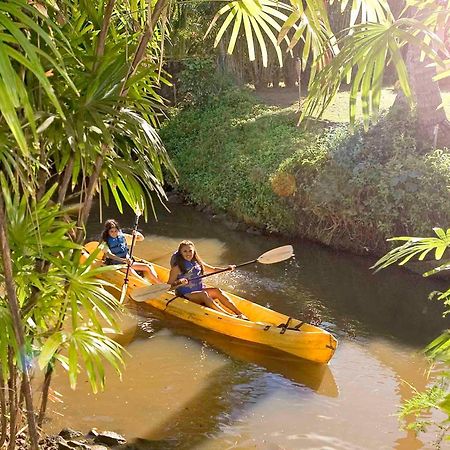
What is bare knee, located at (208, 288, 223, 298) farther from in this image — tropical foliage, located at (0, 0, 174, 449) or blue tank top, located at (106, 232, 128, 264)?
tropical foliage, located at (0, 0, 174, 449)

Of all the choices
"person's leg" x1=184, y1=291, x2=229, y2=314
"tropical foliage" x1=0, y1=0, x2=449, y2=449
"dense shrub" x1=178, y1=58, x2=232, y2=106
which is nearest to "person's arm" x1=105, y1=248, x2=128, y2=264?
"person's leg" x1=184, y1=291, x2=229, y2=314

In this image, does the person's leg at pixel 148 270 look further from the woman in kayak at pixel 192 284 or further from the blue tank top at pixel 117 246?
the woman in kayak at pixel 192 284

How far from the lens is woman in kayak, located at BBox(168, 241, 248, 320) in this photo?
6504mm

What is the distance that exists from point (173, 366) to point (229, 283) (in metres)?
2.47

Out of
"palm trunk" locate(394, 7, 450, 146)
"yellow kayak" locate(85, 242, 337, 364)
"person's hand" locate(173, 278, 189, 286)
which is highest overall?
"palm trunk" locate(394, 7, 450, 146)

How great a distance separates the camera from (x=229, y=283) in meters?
8.10

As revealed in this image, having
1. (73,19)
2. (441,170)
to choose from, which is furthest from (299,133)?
(73,19)

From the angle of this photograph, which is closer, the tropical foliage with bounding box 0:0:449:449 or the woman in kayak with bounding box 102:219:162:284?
the tropical foliage with bounding box 0:0:449:449

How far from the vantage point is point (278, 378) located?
18.3ft

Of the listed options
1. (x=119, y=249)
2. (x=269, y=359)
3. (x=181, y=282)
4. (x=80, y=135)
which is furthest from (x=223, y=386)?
(x=80, y=135)

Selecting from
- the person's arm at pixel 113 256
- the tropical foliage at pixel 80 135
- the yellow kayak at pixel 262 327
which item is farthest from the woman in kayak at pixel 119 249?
the tropical foliage at pixel 80 135

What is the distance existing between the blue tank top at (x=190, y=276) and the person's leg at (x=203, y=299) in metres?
0.06

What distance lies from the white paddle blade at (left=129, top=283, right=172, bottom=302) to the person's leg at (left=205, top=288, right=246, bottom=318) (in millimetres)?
1002

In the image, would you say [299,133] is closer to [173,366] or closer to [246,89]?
[246,89]
